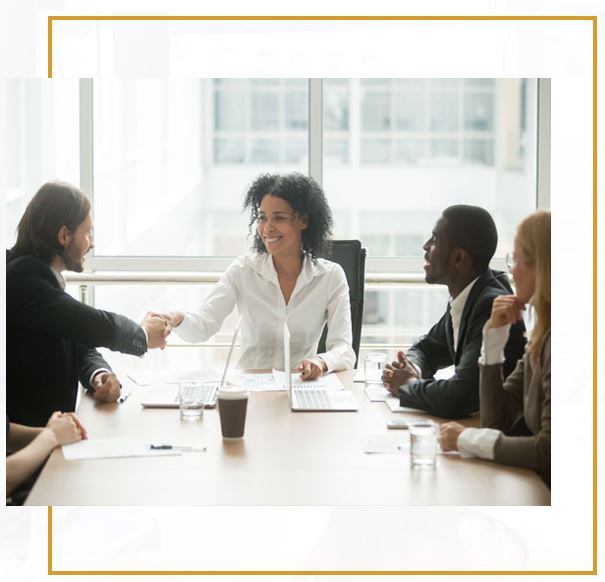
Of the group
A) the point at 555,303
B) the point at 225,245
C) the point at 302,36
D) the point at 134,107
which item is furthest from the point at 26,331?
the point at 134,107

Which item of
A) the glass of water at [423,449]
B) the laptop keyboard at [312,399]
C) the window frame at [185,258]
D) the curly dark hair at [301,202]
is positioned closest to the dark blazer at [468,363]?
the laptop keyboard at [312,399]

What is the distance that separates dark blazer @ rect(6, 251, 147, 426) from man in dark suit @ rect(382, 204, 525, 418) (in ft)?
2.75

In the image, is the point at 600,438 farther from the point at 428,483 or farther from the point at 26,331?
the point at 26,331

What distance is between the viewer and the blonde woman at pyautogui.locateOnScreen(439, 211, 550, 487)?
2.06 m

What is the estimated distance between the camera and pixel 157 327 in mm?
3033

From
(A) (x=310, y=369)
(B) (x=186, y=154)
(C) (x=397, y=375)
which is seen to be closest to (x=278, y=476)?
(C) (x=397, y=375)

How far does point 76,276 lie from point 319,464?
2503 mm

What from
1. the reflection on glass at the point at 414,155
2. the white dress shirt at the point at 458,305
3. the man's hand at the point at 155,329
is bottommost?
the man's hand at the point at 155,329

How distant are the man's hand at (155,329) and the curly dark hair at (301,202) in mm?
538

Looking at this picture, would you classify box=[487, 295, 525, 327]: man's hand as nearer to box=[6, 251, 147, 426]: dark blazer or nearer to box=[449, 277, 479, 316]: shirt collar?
box=[449, 277, 479, 316]: shirt collar

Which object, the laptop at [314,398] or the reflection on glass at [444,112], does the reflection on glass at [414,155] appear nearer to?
the reflection on glass at [444,112]

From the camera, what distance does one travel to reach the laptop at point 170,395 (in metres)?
2.56

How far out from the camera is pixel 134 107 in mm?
5090

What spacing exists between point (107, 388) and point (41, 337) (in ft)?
0.83
